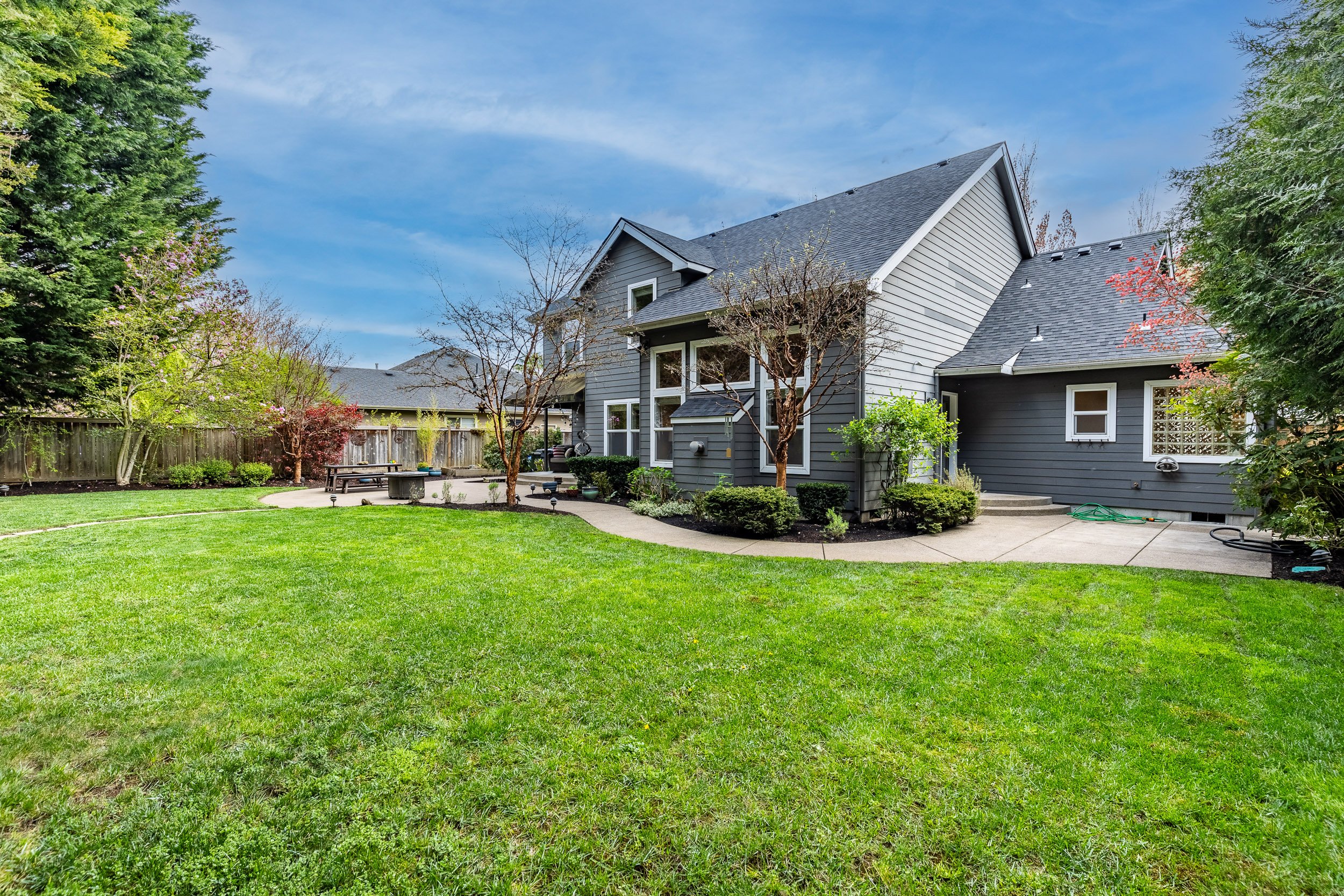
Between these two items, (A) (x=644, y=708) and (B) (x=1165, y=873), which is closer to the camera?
(B) (x=1165, y=873)

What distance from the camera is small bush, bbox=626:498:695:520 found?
30.5ft

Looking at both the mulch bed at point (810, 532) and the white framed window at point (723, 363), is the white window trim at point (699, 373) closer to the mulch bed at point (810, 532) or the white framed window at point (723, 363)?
the white framed window at point (723, 363)

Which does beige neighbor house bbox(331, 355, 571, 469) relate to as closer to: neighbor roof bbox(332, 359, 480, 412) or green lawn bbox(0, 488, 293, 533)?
neighbor roof bbox(332, 359, 480, 412)

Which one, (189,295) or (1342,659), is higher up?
(189,295)

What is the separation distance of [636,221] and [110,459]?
571 inches

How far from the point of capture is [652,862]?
6.06 ft

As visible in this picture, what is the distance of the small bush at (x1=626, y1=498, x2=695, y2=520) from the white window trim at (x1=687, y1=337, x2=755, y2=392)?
205 cm

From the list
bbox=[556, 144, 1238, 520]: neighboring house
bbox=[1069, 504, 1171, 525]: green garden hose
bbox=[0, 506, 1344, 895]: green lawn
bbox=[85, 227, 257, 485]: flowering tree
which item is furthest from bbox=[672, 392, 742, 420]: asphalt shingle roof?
bbox=[85, 227, 257, 485]: flowering tree

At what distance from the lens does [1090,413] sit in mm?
9734

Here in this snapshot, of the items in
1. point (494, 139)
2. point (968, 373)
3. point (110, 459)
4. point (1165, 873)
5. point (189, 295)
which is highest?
point (494, 139)

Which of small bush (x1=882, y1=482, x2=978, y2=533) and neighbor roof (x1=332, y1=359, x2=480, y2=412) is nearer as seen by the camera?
small bush (x1=882, y1=482, x2=978, y2=533)

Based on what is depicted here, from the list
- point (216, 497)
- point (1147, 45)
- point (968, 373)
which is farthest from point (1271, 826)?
point (216, 497)

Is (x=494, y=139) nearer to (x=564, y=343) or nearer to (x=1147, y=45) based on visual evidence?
(x=564, y=343)

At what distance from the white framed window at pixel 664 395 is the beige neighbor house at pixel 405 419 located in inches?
192
